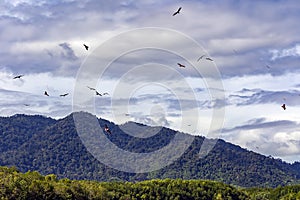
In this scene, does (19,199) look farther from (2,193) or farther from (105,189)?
(105,189)

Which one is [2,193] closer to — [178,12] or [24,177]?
[24,177]

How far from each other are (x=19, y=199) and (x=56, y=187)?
675 inches

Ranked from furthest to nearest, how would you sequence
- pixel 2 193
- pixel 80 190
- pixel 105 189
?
pixel 105 189
pixel 80 190
pixel 2 193

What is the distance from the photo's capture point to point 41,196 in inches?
5502

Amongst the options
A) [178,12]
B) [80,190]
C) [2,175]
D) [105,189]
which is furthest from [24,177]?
[178,12]

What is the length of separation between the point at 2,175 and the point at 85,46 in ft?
285

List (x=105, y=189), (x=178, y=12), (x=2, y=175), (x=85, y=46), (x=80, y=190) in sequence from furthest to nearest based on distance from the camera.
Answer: (x=105, y=189), (x=80, y=190), (x=2, y=175), (x=85, y=46), (x=178, y=12)

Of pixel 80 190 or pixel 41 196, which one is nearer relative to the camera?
pixel 41 196

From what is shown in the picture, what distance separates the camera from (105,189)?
193875mm

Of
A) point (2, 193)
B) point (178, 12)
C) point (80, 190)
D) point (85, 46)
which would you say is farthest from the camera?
point (80, 190)

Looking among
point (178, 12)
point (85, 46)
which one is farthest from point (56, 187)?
point (178, 12)

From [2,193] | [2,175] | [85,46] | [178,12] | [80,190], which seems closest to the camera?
[178,12]

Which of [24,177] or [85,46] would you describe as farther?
[24,177]

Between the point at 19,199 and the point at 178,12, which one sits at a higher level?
the point at 178,12
